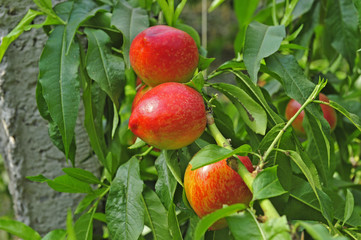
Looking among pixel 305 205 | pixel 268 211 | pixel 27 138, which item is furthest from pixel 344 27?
pixel 27 138

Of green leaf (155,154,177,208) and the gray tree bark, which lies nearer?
green leaf (155,154,177,208)

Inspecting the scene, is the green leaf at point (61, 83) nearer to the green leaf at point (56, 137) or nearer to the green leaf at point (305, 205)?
the green leaf at point (56, 137)

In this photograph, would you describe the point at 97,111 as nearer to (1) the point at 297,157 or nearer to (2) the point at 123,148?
(2) the point at 123,148

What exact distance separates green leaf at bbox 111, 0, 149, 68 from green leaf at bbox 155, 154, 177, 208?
152mm

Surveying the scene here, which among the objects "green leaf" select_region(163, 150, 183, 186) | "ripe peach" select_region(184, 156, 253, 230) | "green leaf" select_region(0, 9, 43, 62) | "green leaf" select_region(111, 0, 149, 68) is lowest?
"green leaf" select_region(163, 150, 183, 186)

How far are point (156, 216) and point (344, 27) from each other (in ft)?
1.58

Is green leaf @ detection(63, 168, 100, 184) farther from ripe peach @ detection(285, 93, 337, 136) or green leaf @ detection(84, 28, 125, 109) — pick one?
ripe peach @ detection(285, 93, 337, 136)

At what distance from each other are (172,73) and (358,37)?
416 millimetres

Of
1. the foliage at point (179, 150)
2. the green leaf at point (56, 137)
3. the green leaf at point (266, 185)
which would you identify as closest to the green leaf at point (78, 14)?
the foliage at point (179, 150)

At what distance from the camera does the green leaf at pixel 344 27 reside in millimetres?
728

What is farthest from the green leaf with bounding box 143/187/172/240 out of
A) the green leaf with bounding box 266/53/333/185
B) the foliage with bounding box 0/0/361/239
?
the green leaf with bounding box 266/53/333/185

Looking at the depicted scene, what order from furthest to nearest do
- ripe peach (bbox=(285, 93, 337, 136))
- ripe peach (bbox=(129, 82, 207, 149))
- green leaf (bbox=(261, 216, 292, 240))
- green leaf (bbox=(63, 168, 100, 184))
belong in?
ripe peach (bbox=(285, 93, 337, 136)) < green leaf (bbox=(63, 168, 100, 184)) < ripe peach (bbox=(129, 82, 207, 149)) < green leaf (bbox=(261, 216, 292, 240))

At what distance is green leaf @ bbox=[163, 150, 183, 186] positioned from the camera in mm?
491

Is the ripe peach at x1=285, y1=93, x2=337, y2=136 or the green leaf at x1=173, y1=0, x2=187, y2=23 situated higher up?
the green leaf at x1=173, y1=0, x2=187, y2=23
